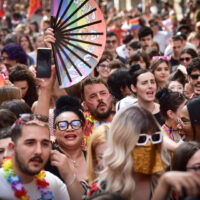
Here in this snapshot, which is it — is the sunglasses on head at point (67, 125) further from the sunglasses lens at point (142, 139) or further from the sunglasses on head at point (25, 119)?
the sunglasses lens at point (142, 139)

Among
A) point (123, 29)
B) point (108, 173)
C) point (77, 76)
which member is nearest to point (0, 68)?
point (77, 76)

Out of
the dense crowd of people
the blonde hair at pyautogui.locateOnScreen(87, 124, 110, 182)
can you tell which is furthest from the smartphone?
the blonde hair at pyautogui.locateOnScreen(87, 124, 110, 182)

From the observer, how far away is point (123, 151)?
3.51 m

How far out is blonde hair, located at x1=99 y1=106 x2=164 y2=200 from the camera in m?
3.50

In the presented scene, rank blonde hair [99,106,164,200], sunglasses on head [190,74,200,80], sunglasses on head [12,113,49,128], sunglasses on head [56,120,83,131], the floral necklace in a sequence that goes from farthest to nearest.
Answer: sunglasses on head [190,74,200,80], sunglasses on head [56,120,83,131], sunglasses on head [12,113,49,128], the floral necklace, blonde hair [99,106,164,200]

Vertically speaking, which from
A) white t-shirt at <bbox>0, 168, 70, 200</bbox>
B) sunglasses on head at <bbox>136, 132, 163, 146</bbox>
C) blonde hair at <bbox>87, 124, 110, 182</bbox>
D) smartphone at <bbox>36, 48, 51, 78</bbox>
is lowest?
white t-shirt at <bbox>0, 168, 70, 200</bbox>

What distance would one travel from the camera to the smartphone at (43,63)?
5.51 m

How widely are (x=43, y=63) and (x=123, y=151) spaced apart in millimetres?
2294

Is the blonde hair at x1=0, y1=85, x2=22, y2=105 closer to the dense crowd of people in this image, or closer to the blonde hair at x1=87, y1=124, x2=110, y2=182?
the dense crowd of people

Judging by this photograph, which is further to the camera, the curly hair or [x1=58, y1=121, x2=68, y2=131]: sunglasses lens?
the curly hair

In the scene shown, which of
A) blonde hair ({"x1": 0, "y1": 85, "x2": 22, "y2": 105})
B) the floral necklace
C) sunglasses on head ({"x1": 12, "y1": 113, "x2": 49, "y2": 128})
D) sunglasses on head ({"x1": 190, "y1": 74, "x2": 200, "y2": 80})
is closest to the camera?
the floral necklace

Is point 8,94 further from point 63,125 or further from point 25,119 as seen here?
point 25,119

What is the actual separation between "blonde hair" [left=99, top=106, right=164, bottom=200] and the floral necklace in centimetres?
60

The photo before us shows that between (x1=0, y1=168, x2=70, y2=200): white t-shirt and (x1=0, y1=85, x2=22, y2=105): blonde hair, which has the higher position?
(x1=0, y1=85, x2=22, y2=105): blonde hair
